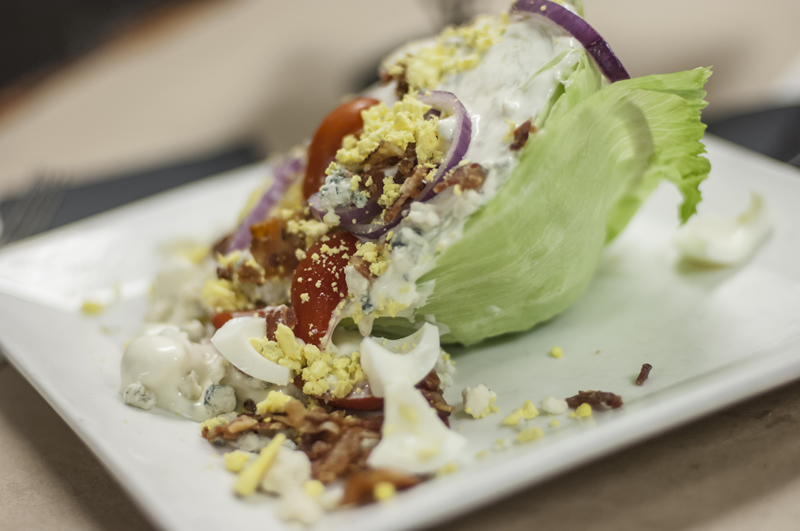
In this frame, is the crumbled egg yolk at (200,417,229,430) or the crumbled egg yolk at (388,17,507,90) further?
the crumbled egg yolk at (388,17,507,90)

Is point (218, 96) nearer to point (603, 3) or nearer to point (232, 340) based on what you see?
point (603, 3)

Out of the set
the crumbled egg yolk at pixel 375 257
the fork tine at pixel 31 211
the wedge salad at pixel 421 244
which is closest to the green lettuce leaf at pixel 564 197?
the wedge salad at pixel 421 244

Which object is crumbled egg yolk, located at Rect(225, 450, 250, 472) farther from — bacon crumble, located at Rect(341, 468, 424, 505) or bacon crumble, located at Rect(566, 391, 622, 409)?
bacon crumble, located at Rect(566, 391, 622, 409)

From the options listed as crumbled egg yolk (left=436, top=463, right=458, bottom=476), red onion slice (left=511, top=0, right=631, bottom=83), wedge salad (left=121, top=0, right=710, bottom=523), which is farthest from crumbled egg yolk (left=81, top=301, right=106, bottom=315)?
red onion slice (left=511, top=0, right=631, bottom=83)

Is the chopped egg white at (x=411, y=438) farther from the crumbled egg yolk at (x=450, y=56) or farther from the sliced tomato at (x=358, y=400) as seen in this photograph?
the crumbled egg yolk at (x=450, y=56)

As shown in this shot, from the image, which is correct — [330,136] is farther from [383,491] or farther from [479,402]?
[383,491]

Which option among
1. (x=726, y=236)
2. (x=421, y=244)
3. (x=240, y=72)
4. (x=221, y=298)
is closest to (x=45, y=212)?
(x=221, y=298)
